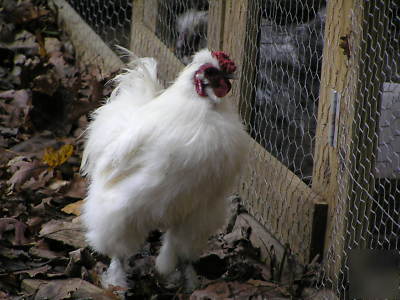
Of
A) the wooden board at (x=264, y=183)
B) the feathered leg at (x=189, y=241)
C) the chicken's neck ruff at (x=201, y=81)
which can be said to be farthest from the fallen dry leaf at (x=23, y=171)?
the chicken's neck ruff at (x=201, y=81)

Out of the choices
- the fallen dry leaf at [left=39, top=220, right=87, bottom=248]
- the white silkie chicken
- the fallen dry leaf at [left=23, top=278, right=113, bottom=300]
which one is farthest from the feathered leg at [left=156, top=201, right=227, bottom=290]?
the fallen dry leaf at [left=39, top=220, right=87, bottom=248]

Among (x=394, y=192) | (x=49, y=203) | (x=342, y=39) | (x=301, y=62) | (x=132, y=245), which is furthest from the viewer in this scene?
(x=49, y=203)

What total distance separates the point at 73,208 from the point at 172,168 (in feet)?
4.65

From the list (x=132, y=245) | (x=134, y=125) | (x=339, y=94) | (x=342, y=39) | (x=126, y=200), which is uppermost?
(x=342, y=39)

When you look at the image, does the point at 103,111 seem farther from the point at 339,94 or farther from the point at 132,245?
the point at 339,94

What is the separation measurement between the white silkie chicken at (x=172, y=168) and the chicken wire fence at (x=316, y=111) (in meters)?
0.45

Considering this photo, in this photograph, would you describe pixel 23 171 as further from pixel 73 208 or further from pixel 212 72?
pixel 212 72

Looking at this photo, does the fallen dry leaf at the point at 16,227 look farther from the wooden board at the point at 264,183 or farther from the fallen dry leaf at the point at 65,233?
the wooden board at the point at 264,183

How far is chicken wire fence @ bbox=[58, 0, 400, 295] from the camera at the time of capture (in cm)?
307

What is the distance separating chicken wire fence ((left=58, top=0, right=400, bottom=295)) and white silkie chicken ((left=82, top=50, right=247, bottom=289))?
0.45m

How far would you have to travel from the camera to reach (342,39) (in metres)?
3.25

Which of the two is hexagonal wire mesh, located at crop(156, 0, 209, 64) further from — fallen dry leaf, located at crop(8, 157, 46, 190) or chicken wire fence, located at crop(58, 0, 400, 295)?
fallen dry leaf, located at crop(8, 157, 46, 190)

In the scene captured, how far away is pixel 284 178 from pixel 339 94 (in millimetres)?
708

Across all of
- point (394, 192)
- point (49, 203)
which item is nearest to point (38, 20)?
point (49, 203)
